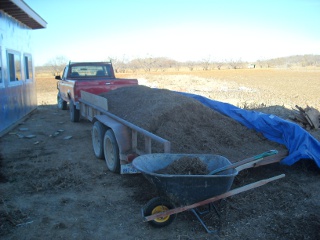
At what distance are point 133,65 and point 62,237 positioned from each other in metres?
102

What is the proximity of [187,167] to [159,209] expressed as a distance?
1.88 ft

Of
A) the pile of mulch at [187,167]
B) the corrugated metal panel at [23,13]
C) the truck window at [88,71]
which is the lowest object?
the pile of mulch at [187,167]

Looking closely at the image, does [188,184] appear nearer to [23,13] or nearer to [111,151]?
[111,151]

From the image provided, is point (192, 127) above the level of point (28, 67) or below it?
below

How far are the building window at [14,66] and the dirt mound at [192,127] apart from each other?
5.08 meters

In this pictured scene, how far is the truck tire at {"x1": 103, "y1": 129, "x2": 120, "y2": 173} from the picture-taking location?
16.1ft

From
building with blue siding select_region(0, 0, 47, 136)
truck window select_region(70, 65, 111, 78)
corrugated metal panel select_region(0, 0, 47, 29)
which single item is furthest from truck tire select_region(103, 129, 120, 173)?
corrugated metal panel select_region(0, 0, 47, 29)

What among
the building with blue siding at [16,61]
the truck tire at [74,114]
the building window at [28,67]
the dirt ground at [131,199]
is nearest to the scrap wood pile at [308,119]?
the dirt ground at [131,199]

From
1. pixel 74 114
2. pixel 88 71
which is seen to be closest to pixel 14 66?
pixel 88 71

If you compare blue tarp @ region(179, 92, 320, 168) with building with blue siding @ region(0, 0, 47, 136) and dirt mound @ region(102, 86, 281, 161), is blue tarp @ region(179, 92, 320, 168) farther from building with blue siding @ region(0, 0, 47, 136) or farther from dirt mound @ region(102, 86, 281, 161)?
building with blue siding @ region(0, 0, 47, 136)

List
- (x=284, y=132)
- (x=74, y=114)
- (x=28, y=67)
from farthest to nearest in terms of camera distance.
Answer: (x=28, y=67), (x=74, y=114), (x=284, y=132)

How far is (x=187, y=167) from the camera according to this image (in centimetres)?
353

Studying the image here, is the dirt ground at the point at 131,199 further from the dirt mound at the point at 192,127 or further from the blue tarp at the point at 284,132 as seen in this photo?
the blue tarp at the point at 284,132

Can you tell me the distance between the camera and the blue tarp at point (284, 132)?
4656mm
